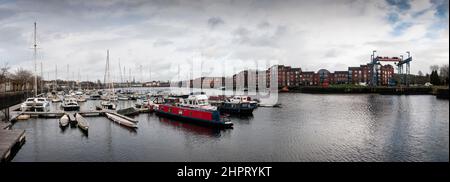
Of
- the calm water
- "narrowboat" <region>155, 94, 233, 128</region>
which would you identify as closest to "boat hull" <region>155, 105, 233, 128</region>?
"narrowboat" <region>155, 94, 233, 128</region>

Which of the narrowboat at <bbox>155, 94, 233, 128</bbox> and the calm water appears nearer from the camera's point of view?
the calm water

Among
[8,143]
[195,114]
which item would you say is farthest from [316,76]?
[8,143]

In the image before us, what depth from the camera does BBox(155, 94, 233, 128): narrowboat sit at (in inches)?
1382

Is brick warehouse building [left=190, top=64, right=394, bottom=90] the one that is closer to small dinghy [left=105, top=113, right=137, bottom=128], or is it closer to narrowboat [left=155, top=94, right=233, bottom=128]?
narrowboat [left=155, top=94, right=233, bottom=128]

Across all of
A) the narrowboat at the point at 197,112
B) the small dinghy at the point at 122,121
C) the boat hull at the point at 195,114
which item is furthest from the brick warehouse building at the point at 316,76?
the small dinghy at the point at 122,121

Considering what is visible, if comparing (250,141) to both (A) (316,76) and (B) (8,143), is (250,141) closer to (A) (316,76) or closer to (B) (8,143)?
(B) (8,143)

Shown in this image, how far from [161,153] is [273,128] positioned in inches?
647

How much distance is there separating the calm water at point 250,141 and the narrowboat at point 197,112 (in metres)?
1.23

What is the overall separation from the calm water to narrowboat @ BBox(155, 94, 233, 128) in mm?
1234

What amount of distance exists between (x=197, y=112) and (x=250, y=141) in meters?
11.4

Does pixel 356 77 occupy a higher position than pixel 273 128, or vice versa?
pixel 356 77
